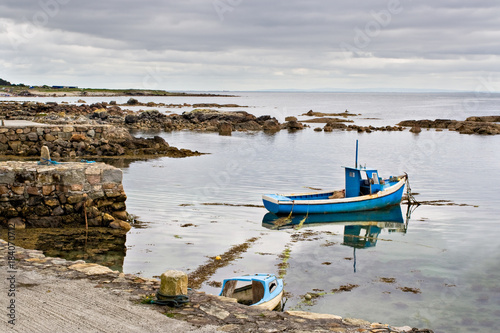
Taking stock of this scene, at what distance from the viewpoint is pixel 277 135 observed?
66688 millimetres

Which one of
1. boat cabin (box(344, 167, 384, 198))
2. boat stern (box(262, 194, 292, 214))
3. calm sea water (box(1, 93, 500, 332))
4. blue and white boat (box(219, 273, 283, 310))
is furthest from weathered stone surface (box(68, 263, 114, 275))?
boat cabin (box(344, 167, 384, 198))

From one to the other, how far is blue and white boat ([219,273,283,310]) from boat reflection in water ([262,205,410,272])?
842cm

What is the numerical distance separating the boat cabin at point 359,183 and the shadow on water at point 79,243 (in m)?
11.7

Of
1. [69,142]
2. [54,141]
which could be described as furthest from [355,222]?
[54,141]

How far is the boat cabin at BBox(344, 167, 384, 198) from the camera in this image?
995 inches

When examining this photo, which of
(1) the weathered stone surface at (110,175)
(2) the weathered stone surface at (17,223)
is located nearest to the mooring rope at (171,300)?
(1) the weathered stone surface at (110,175)

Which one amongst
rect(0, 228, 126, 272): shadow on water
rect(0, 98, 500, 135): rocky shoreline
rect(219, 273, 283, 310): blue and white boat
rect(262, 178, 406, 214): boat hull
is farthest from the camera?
rect(0, 98, 500, 135): rocky shoreline

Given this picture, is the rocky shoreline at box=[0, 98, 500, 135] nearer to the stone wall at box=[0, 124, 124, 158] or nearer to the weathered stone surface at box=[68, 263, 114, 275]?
the stone wall at box=[0, 124, 124, 158]

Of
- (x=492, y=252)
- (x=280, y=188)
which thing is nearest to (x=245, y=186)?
(x=280, y=188)

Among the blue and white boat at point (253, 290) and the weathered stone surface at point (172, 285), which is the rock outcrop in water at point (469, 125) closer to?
the blue and white boat at point (253, 290)

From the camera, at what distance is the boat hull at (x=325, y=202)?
2272 centimetres

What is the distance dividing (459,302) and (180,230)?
9.56m

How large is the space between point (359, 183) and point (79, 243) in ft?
45.2

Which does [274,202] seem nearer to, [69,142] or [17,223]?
[17,223]
